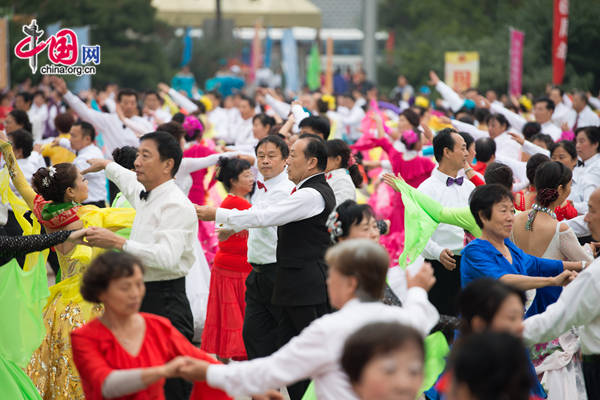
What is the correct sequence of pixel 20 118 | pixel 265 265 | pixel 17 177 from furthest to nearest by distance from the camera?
pixel 20 118
pixel 265 265
pixel 17 177

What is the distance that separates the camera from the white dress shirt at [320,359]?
322 centimetres

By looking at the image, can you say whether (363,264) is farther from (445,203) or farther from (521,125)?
(521,125)

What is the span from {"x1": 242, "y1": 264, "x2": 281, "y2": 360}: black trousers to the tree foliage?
21.5 meters

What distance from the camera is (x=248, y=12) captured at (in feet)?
156

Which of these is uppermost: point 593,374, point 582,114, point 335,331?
point 335,331

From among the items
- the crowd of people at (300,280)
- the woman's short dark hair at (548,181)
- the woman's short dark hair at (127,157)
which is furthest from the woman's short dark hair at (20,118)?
the woman's short dark hair at (548,181)

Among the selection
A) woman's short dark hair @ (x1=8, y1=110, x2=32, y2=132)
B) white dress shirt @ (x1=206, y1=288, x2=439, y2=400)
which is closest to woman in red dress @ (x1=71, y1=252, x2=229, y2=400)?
white dress shirt @ (x1=206, y1=288, x2=439, y2=400)

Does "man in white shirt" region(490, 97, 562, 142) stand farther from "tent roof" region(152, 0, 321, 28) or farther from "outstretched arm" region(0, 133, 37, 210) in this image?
"tent roof" region(152, 0, 321, 28)

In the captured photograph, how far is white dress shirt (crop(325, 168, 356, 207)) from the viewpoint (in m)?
7.03

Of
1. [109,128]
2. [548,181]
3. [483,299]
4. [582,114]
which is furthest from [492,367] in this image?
[582,114]

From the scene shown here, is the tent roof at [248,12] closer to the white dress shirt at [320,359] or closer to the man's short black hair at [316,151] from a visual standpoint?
the man's short black hair at [316,151]

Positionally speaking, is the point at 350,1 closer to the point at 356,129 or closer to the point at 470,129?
the point at 356,129

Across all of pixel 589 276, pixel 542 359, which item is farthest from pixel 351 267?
pixel 542 359

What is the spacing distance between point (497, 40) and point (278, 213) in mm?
26661
